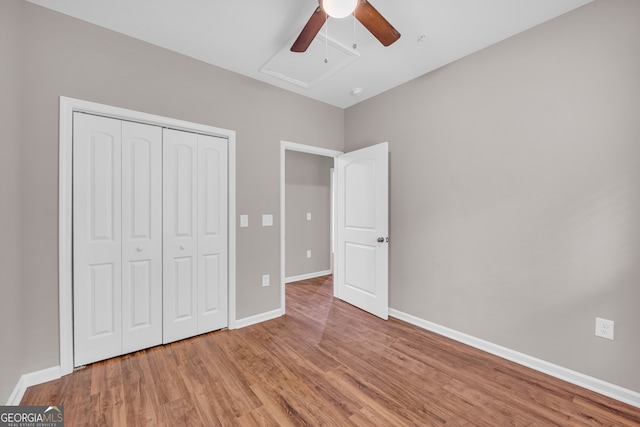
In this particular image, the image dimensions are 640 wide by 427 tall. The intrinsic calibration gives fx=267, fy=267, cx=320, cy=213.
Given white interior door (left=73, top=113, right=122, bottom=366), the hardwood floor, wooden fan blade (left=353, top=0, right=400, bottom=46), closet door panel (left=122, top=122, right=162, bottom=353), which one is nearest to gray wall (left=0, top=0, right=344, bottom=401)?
white interior door (left=73, top=113, right=122, bottom=366)

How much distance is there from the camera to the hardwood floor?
160 cm

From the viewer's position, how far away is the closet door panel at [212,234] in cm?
Result: 263

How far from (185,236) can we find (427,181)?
250cm

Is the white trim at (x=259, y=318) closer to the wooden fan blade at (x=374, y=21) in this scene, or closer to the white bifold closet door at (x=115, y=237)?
the white bifold closet door at (x=115, y=237)

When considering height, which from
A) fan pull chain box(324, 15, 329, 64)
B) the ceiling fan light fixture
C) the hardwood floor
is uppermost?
fan pull chain box(324, 15, 329, 64)

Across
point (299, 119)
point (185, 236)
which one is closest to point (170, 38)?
point (299, 119)

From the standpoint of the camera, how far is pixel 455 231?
8.56 ft

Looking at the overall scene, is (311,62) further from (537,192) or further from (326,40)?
(537,192)

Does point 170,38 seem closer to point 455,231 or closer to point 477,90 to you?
point 477,90

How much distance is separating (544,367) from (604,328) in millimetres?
508

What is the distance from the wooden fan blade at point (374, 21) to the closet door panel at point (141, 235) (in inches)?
75.9

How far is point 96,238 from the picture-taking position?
2.13 metres

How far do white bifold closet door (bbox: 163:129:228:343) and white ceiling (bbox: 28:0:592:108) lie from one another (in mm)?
815

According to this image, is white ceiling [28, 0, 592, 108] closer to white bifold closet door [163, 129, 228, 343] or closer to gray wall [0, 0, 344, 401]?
gray wall [0, 0, 344, 401]
